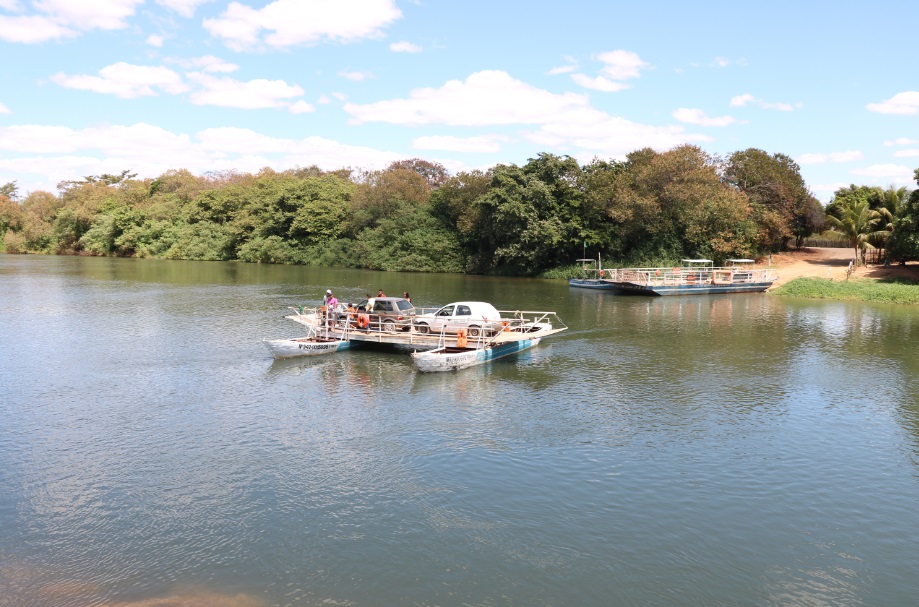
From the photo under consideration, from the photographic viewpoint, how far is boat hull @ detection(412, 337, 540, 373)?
2828 centimetres

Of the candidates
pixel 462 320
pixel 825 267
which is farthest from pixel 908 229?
pixel 462 320

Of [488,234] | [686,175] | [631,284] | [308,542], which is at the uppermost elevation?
[686,175]

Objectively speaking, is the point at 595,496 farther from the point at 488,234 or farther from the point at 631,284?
the point at 488,234

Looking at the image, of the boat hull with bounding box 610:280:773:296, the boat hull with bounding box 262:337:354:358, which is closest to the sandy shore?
the boat hull with bounding box 610:280:773:296

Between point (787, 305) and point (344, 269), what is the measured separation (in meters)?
61.6

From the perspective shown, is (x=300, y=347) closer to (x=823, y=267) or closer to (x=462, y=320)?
(x=462, y=320)

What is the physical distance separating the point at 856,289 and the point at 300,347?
48033 mm

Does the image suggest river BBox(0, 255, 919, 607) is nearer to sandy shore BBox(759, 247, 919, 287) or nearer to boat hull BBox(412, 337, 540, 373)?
boat hull BBox(412, 337, 540, 373)

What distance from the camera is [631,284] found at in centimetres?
6203

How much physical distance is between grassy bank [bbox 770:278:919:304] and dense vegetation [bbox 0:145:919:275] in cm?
393

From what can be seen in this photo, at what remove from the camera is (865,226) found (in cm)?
6531

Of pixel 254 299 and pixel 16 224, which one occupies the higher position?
pixel 16 224

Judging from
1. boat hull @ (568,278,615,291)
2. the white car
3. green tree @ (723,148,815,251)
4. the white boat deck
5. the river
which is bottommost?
the river

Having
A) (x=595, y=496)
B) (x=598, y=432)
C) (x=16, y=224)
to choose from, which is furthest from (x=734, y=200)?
(x=16, y=224)
